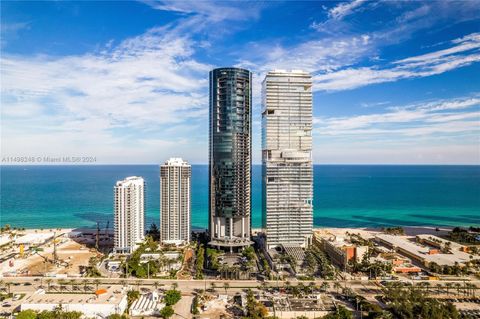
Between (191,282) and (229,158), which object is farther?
(229,158)

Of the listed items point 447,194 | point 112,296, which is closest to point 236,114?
point 112,296

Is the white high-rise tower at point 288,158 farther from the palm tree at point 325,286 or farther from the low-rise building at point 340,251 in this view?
the palm tree at point 325,286

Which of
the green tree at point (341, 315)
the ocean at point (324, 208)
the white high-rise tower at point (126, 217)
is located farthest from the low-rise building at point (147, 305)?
the ocean at point (324, 208)

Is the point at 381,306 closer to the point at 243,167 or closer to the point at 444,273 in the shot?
the point at 444,273

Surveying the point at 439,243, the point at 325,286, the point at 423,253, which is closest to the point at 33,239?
the point at 325,286

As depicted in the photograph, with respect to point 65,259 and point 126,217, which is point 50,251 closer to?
point 65,259

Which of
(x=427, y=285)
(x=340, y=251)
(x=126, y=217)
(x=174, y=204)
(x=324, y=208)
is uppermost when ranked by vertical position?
(x=174, y=204)

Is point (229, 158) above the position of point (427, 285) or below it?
above
